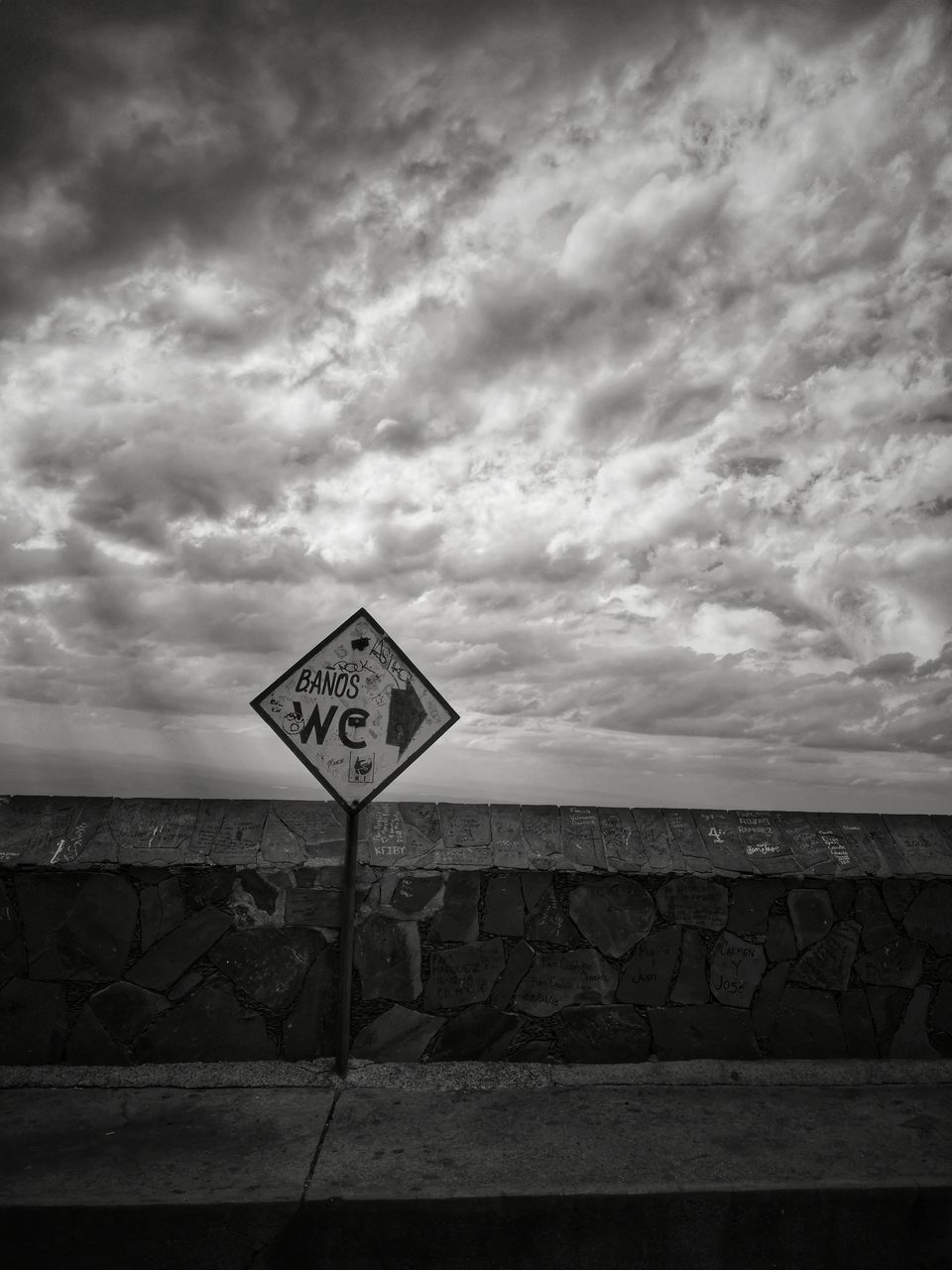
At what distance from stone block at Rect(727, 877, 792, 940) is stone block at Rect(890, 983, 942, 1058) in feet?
3.15

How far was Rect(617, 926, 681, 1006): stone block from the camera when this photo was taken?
429 cm

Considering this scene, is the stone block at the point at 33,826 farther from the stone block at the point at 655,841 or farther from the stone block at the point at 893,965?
the stone block at the point at 893,965

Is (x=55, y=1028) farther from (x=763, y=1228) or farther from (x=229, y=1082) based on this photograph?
(x=763, y=1228)

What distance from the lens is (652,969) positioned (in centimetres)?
432

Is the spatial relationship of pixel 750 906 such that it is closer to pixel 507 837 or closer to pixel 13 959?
pixel 507 837

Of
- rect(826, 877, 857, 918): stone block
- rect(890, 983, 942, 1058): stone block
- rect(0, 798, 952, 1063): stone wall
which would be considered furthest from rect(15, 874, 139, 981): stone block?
rect(890, 983, 942, 1058): stone block

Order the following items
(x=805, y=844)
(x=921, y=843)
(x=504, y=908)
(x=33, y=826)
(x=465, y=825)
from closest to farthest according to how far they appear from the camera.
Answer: (x=33, y=826) < (x=504, y=908) < (x=465, y=825) < (x=805, y=844) < (x=921, y=843)

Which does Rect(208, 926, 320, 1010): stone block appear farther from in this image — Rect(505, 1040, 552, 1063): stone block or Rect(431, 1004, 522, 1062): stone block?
Rect(505, 1040, 552, 1063): stone block

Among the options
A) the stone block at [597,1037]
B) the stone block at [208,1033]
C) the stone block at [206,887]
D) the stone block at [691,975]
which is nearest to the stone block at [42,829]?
the stone block at [206,887]

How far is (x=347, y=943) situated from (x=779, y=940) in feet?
7.97

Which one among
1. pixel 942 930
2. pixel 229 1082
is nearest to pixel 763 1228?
pixel 942 930

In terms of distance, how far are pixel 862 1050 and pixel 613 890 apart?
1.68m

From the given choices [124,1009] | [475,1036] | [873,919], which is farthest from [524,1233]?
[873,919]

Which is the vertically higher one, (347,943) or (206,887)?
(206,887)
